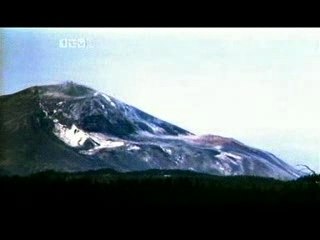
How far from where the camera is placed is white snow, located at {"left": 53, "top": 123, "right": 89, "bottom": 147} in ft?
8.93

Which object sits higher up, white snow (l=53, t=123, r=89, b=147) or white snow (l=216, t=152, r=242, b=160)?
white snow (l=53, t=123, r=89, b=147)

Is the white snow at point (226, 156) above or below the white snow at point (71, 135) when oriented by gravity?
below

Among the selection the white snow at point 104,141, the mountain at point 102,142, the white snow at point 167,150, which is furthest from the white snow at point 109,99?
the white snow at point 167,150

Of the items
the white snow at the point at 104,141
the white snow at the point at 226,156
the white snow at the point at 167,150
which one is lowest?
the white snow at the point at 226,156

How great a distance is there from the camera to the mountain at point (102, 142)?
2.70 m

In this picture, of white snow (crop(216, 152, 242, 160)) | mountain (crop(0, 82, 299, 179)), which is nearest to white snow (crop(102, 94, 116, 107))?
mountain (crop(0, 82, 299, 179))

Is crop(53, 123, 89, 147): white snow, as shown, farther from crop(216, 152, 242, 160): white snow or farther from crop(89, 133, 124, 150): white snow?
crop(216, 152, 242, 160): white snow

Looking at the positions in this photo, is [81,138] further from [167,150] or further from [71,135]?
[167,150]

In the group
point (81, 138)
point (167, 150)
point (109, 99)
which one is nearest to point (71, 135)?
point (81, 138)

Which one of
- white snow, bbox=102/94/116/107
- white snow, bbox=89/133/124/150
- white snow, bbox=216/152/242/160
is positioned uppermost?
white snow, bbox=102/94/116/107

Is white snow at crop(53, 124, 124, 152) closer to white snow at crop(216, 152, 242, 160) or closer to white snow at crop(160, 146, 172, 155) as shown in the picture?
white snow at crop(160, 146, 172, 155)

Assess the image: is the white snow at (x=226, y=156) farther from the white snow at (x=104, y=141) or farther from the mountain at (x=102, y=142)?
the white snow at (x=104, y=141)

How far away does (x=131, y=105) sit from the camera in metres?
2.73
